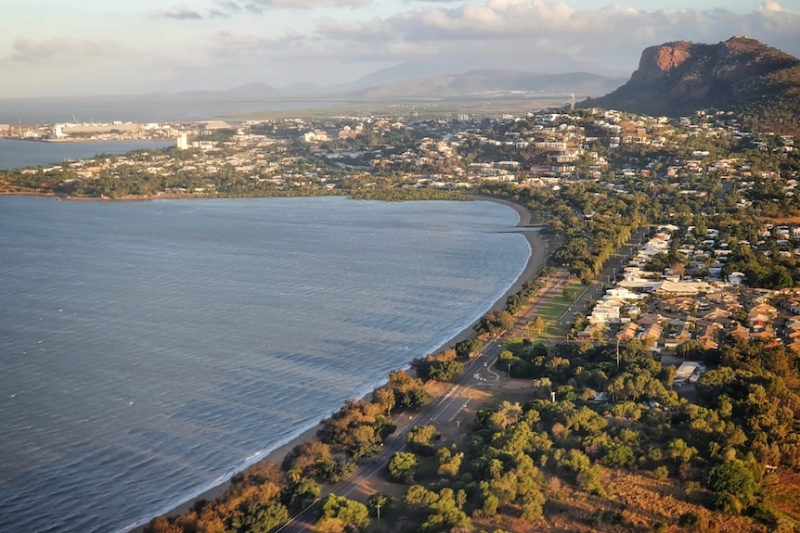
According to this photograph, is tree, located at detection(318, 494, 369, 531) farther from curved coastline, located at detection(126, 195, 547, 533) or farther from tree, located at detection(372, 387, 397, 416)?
tree, located at detection(372, 387, 397, 416)

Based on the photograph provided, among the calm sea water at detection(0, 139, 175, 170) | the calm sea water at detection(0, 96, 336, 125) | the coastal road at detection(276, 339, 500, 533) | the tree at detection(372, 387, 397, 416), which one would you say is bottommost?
the coastal road at detection(276, 339, 500, 533)

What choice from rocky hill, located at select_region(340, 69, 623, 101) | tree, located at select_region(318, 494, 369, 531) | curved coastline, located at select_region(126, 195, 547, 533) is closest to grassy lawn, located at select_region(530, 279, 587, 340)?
curved coastline, located at select_region(126, 195, 547, 533)

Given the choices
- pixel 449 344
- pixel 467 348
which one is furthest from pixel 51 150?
pixel 467 348

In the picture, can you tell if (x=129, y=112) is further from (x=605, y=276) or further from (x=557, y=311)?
(x=557, y=311)

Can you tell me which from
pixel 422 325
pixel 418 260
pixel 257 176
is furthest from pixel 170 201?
pixel 422 325

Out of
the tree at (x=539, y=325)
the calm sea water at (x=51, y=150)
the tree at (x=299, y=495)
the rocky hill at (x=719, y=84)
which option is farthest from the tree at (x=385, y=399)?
the calm sea water at (x=51, y=150)

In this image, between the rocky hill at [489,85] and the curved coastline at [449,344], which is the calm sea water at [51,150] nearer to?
the curved coastline at [449,344]
